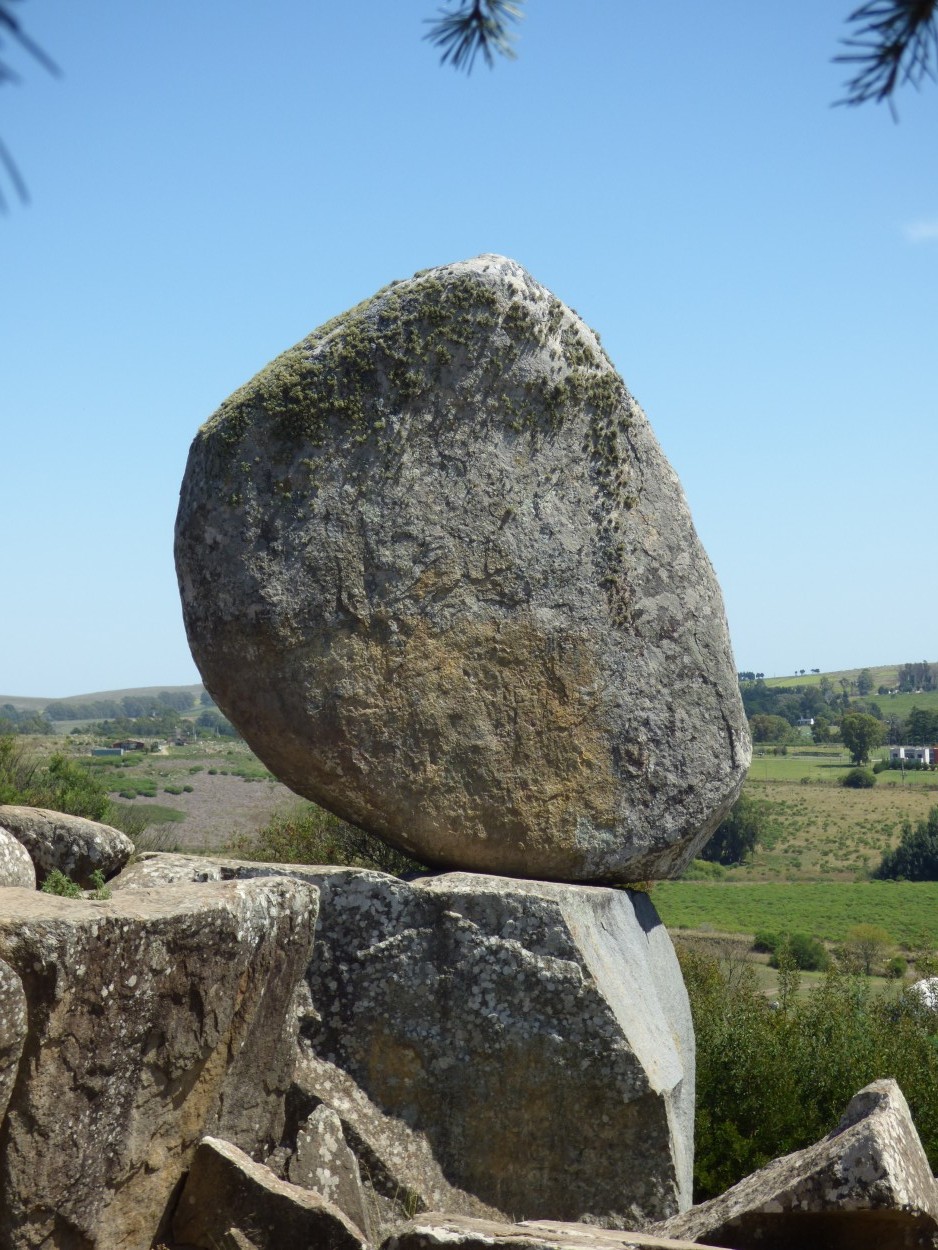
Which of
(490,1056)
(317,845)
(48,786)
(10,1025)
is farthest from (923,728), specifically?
(10,1025)

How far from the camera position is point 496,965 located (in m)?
8.41

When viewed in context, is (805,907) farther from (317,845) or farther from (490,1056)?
(490,1056)

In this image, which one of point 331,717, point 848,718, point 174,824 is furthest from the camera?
point 848,718

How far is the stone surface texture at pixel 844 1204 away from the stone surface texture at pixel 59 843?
→ 392 cm

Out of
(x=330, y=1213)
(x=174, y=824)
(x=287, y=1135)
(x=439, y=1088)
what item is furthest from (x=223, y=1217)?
(x=174, y=824)

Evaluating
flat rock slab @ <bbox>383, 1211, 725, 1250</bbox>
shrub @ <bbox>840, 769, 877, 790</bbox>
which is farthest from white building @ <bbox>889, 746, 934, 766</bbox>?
flat rock slab @ <bbox>383, 1211, 725, 1250</bbox>

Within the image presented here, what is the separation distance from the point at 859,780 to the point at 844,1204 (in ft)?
348

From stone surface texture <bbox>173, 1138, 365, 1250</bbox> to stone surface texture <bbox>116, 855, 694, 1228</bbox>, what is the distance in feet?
4.55

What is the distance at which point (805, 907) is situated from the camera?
6775 cm

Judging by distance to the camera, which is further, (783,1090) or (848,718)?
(848,718)

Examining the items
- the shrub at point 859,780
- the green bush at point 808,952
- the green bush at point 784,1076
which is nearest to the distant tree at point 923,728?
the shrub at point 859,780

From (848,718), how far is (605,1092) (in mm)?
121074

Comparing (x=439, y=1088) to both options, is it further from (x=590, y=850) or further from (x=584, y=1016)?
(x=590, y=850)

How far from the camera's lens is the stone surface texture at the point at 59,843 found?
→ 27.2 feet
